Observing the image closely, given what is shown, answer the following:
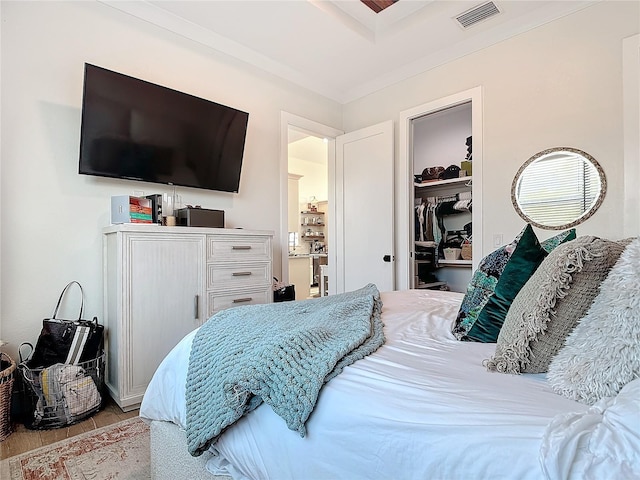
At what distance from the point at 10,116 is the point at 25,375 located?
151 centimetres

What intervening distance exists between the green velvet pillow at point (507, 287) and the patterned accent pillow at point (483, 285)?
0.05 m

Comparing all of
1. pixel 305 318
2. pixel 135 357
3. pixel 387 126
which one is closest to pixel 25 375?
pixel 135 357

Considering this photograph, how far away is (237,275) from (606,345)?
2.30m

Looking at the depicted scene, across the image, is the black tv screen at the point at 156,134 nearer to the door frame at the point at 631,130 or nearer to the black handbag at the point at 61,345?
the black handbag at the point at 61,345

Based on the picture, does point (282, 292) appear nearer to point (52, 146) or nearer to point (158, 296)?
point (158, 296)

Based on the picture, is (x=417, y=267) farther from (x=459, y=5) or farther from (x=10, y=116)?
(x=10, y=116)

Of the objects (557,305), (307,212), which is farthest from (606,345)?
(307,212)

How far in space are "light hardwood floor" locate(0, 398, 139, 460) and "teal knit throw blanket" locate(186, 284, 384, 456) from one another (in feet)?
4.25

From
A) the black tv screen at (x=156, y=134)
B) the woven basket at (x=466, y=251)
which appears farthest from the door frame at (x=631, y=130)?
the black tv screen at (x=156, y=134)

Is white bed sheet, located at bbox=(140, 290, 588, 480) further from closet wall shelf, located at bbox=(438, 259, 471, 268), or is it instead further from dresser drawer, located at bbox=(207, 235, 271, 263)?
closet wall shelf, located at bbox=(438, 259, 471, 268)

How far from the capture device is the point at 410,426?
680 millimetres

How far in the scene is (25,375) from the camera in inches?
75.5

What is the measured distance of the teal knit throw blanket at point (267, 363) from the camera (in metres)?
0.82

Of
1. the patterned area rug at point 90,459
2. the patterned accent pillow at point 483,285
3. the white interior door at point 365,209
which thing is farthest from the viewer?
the white interior door at point 365,209
